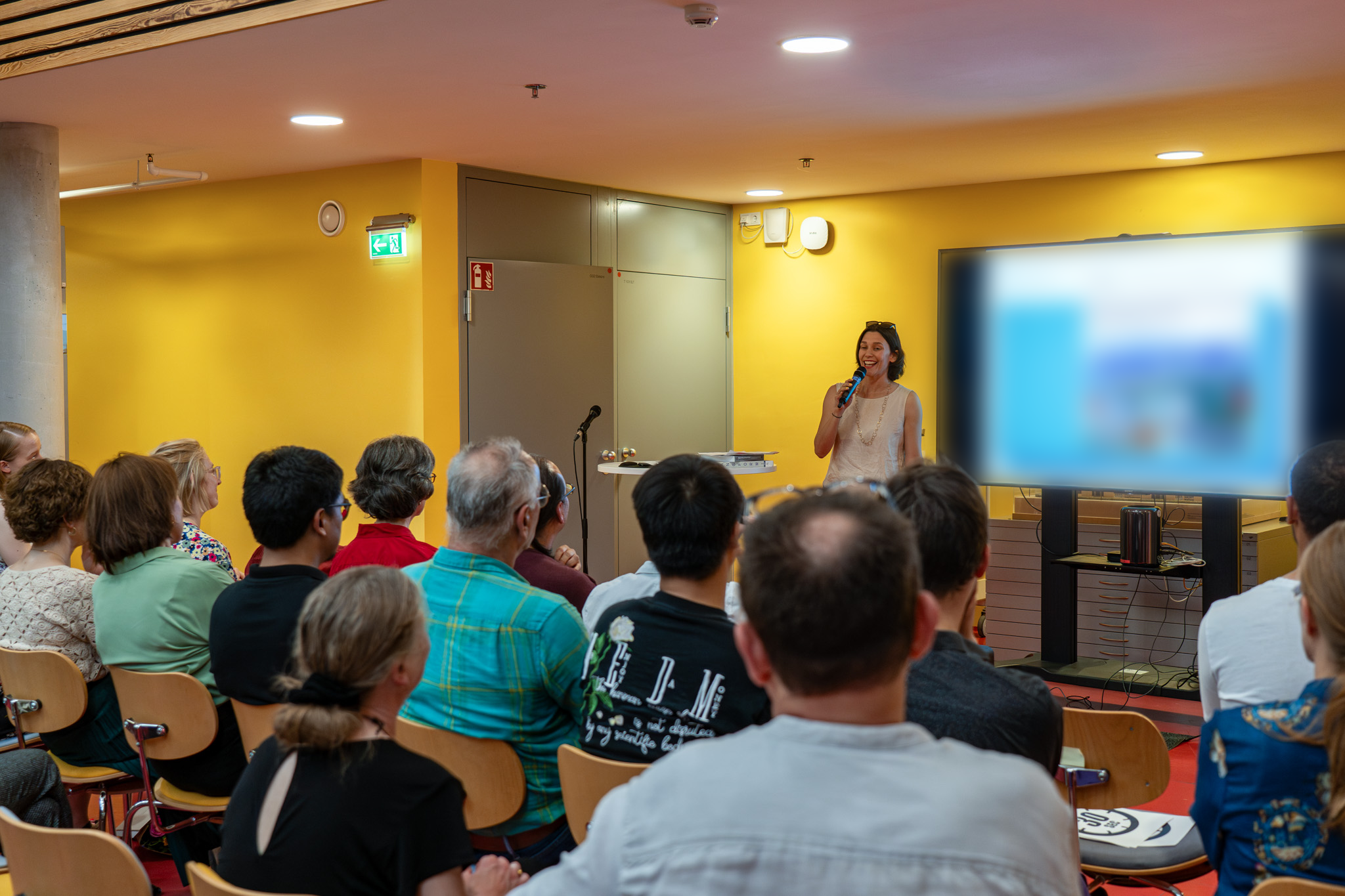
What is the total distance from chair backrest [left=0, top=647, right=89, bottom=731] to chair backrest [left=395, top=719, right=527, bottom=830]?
1096 mm

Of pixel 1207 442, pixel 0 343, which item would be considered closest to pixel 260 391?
pixel 0 343

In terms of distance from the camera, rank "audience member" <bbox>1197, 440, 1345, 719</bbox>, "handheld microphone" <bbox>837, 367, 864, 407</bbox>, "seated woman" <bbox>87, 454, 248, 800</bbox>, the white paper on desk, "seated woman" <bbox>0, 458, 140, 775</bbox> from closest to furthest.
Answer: "audience member" <bbox>1197, 440, 1345, 719</bbox>
the white paper on desk
"seated woman" <bbox>87, 454, 248, 800</bbox>
"seated woman" <bbox>0, 458, 140, 775</bbox>
"handheld microphone" <bbox>837, 367, 864, 407</bbox>

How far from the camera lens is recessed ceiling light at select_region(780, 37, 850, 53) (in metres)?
4.17

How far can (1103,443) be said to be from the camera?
18.1ft

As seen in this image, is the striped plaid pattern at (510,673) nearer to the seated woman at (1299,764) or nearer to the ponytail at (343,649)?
the ponytail at (343,649)

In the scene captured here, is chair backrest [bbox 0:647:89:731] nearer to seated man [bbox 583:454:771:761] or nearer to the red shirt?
the red shirt

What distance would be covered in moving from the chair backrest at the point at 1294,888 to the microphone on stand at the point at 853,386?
447 cm

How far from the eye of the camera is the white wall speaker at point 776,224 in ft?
26.8

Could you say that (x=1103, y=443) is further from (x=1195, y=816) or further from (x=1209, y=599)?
(x=1195, y=816)

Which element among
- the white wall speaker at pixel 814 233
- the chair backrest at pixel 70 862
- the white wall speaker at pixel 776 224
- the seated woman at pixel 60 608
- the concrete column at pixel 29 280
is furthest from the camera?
the white wall speaker at pixel 776 224

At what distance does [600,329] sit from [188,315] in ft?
8.67

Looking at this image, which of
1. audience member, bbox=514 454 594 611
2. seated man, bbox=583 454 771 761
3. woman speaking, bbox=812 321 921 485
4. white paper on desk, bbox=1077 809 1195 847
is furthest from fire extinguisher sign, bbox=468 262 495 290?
white paper on desk, bbox=1077 809 1195 847

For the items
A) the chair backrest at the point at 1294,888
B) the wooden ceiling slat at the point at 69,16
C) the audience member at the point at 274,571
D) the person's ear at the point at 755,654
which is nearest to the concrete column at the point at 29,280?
the wooden ceiling slat at the point at 69,16

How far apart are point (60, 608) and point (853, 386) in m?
3.91
